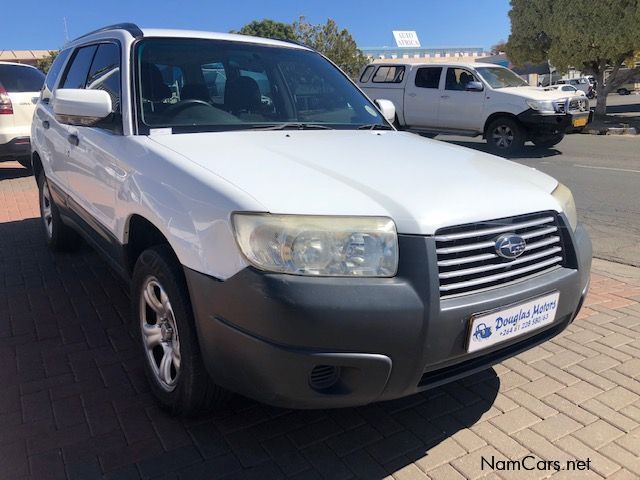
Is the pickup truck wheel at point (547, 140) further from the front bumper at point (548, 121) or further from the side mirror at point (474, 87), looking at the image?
the side mirror at point (474, 87)

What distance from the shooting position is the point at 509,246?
2.30 m

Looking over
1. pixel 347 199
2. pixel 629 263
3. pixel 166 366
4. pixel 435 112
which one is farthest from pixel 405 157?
pixel 435 112

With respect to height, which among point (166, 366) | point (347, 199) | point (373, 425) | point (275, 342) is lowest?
point (373, 425)

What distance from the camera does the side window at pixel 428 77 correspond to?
1302 cm

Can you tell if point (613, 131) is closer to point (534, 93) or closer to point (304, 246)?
point (534, 93)

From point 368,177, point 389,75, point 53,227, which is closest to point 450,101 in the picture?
point 389,75

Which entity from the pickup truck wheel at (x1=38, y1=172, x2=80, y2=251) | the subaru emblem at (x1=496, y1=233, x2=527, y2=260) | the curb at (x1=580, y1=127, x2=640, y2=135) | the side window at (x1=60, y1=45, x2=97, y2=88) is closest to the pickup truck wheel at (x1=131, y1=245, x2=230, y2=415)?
the subaru emblem at (x1=496, y1=233, x2=527, y2=260)

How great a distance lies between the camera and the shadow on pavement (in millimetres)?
2385

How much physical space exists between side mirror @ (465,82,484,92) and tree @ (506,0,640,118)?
8846 mm

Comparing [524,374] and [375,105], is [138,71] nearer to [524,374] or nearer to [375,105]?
[375,105]

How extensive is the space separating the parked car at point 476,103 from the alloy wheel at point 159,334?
1049 cm

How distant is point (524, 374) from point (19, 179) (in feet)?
31.3

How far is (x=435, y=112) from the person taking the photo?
43.0 feet

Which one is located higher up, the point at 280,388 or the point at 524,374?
the point at 280,388
